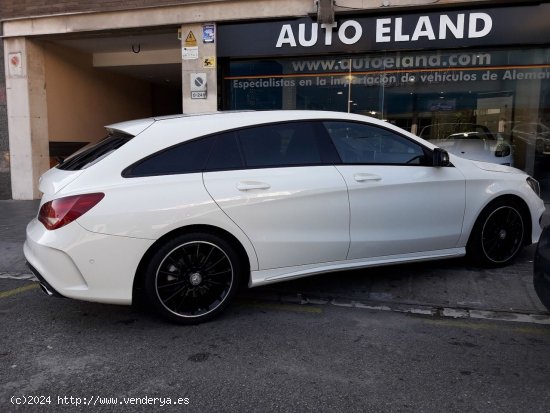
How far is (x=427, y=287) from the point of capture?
4.82 m

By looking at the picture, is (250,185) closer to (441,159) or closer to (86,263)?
(86,263)

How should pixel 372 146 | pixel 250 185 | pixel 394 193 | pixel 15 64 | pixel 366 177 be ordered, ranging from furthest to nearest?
pixel 15 64 → pixel 372 146 → pixel 394 193 → pixel 366 177 → pixel 250 185

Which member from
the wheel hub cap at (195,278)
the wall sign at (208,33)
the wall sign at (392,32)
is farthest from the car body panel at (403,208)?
the wall sign at (208,33)

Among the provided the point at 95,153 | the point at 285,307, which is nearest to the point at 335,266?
the point at 285,307

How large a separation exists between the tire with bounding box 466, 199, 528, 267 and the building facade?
4490 mm

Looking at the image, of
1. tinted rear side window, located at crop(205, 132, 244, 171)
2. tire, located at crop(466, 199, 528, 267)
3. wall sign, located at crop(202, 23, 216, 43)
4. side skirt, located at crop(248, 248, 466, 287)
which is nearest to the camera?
tinted rear side window, located at crop(205, 132, 244, 171)

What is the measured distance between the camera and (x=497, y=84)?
919cm

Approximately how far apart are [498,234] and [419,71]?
4973mm

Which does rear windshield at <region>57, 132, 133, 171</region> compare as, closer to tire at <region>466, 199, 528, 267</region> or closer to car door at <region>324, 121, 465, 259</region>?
car door at <region>324, 121, 465, 259</region>

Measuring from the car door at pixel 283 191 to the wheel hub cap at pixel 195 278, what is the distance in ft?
1.62

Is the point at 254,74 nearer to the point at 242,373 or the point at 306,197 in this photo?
the point at 306,197

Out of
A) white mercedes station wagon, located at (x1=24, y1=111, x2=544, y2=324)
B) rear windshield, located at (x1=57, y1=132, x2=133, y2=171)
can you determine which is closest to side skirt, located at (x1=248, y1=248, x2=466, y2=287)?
white mercedes station wagon, located at (x1=24, y1=111, x2=544, y2=324)

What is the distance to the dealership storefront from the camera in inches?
340

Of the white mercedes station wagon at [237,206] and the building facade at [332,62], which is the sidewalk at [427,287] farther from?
the building facade at [332,62]
